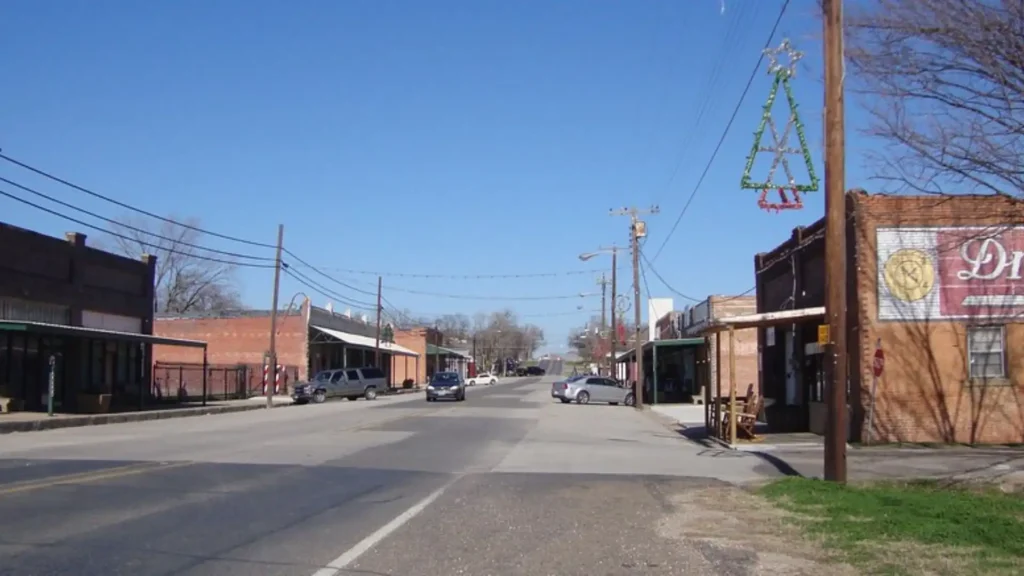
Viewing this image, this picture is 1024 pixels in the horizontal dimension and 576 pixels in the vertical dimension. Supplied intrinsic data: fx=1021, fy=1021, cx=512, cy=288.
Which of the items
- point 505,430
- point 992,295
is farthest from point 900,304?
point 505,430

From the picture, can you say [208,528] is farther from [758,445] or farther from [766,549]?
[758,445]

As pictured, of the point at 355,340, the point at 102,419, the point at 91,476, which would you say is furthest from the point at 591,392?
the point at 91,476

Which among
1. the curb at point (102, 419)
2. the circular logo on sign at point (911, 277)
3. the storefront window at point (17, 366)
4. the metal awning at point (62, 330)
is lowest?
the curb at point (102, 419)

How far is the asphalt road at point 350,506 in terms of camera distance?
899 cm

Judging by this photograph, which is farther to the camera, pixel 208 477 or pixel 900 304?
pixel 900 304

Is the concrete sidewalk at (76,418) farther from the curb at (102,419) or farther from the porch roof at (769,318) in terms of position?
the porch roof at (769,318)

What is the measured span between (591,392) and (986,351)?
3304cm

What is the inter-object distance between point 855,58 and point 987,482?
640cm

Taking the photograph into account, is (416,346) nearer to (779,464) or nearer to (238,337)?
(238,337)

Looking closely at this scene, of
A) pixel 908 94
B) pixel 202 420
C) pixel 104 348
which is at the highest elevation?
pixel 908 94

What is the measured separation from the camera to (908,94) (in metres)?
14.2

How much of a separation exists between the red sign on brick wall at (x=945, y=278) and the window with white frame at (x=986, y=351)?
366 millimetres

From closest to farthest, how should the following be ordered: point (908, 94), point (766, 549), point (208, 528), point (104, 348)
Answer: point (766, 549) → point (208, 528) → point (908, 94) → point (104, 348)

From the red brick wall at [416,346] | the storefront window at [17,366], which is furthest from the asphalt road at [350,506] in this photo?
the red brick wall at [416,346]
